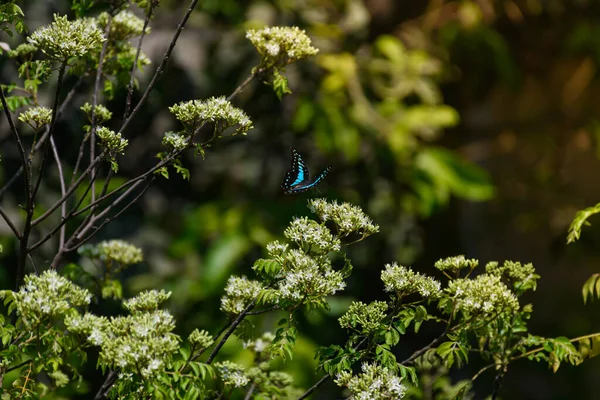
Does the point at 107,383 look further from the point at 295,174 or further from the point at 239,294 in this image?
the point at 295,174

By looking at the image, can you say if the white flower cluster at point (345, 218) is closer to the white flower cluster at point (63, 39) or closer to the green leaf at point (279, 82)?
the green leaf at point (279, 82)

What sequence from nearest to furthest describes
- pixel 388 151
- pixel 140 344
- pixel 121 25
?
pixel 140 344
pixel 121 25
pixel 388 151

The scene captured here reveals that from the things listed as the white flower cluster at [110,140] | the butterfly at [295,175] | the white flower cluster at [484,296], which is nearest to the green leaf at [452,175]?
the butterfly at [295,175]

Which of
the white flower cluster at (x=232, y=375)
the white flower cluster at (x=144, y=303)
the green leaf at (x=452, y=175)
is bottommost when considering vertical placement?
the white flower cluster at (x=232, y=375)

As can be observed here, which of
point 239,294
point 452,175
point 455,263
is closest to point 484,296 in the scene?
point 455,263

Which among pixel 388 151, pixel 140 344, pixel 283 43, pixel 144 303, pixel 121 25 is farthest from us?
pixel 388 151

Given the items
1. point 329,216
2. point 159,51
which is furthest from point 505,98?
point 329,216

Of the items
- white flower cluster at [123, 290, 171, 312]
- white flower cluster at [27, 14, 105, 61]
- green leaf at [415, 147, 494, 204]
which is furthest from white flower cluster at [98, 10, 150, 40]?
green leaf at [415, 147, 494, 204]
